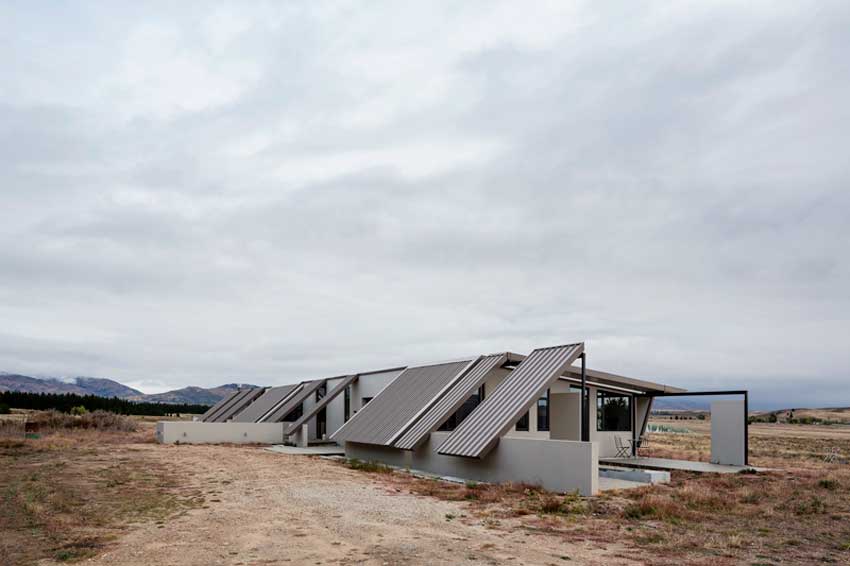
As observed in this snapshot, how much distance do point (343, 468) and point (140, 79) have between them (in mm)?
12306

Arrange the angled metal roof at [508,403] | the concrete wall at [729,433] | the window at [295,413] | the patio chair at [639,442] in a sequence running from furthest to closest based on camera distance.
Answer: the window at [295,413]
the patio chair at [639,442]
the concrete wall at [729,433]
the angled metal roof at [508,403]

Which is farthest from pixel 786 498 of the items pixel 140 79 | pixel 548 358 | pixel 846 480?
pixel 140 79

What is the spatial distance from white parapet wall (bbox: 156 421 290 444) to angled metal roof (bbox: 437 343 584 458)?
16414 millimetres

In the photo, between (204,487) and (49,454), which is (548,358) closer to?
(204,487)

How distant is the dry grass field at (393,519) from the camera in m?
9.07

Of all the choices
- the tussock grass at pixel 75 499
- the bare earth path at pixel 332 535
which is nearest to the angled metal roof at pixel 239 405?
the tussock grass at pixel 75 499

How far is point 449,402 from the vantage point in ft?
69.4

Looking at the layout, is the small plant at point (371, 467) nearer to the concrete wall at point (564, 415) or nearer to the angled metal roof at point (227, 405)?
the concrete wall at point (564, 415)

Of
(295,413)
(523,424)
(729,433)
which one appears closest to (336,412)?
(295,413)

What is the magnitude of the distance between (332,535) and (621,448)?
18.0 meters

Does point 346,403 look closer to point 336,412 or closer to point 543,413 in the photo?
point 336,412

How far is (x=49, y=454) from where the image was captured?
24000 millimetres

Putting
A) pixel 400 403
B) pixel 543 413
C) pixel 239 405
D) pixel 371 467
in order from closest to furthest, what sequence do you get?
pixel 371 467 → pixel 543 413 → pixel 400 403 → pixel 239 405

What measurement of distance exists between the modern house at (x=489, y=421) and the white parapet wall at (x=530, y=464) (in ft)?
0.08
